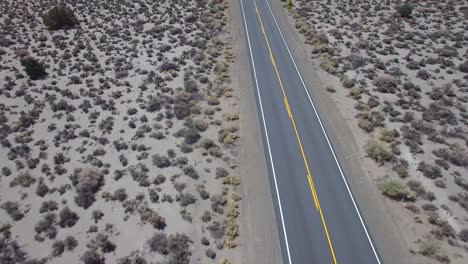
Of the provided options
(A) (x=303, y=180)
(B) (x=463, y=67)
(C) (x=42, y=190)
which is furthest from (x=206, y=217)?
(B) (x=463, y=67)

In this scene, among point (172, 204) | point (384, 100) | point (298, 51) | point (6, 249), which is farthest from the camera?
point (298, 51)

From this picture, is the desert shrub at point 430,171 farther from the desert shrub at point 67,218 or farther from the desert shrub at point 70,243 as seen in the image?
the desert shrub at point 67,218

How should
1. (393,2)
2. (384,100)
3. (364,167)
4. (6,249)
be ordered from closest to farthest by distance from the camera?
(6,249) < (364,167) < (384,100) < (393,2)

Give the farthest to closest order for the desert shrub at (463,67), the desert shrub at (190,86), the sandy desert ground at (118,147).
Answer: the desert shrub at (463,67)
the desert shrub at (190,86)
the sandy desert ground at (118,147)

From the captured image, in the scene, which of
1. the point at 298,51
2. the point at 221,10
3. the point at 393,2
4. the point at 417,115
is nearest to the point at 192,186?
the point at 417,115

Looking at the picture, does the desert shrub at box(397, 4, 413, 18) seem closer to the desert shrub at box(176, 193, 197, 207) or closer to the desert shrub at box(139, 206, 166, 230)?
the desert shrub at box(176, 193, 197, 207)

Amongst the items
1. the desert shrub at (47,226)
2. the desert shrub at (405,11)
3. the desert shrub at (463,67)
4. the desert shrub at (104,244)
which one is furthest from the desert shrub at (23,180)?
the desert shrub at (405,11)

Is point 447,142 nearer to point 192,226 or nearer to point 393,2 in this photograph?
point 192,226
